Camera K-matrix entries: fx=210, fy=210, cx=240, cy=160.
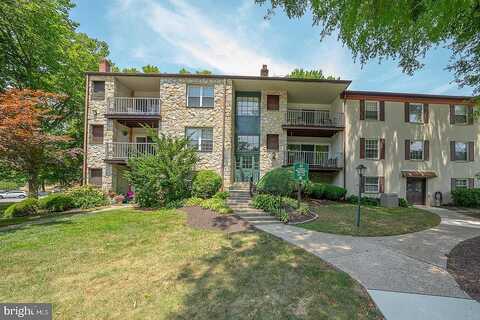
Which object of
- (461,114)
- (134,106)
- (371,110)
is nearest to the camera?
(134,106)

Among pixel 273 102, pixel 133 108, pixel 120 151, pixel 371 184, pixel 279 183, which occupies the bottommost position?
pixel 371 184

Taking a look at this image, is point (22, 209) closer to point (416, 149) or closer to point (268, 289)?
point (268, 289)

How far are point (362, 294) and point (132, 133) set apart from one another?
17135mm

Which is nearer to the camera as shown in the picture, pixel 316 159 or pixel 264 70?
pixel 264 70

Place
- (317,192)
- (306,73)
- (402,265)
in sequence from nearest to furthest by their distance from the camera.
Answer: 1. (402,265)
2. (317,192)
3. (306,73)

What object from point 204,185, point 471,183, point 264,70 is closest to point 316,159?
point 264,70

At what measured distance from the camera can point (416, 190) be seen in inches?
622

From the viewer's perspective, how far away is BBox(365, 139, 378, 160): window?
50.8 ft

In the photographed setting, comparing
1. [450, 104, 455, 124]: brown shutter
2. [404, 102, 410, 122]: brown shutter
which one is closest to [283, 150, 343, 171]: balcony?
[404, 102, 410, 122]: brown shutter

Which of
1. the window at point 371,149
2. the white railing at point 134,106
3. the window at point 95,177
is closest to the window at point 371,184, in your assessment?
the window at point 371,149

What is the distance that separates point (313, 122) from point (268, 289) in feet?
49.5

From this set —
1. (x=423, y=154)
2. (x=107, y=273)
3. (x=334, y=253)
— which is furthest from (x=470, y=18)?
(x=423, y=154)

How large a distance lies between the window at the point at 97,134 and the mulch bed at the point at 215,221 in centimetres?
967

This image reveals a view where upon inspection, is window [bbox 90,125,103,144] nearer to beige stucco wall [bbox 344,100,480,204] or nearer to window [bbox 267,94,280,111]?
window [bbox 267,94,280,111]
